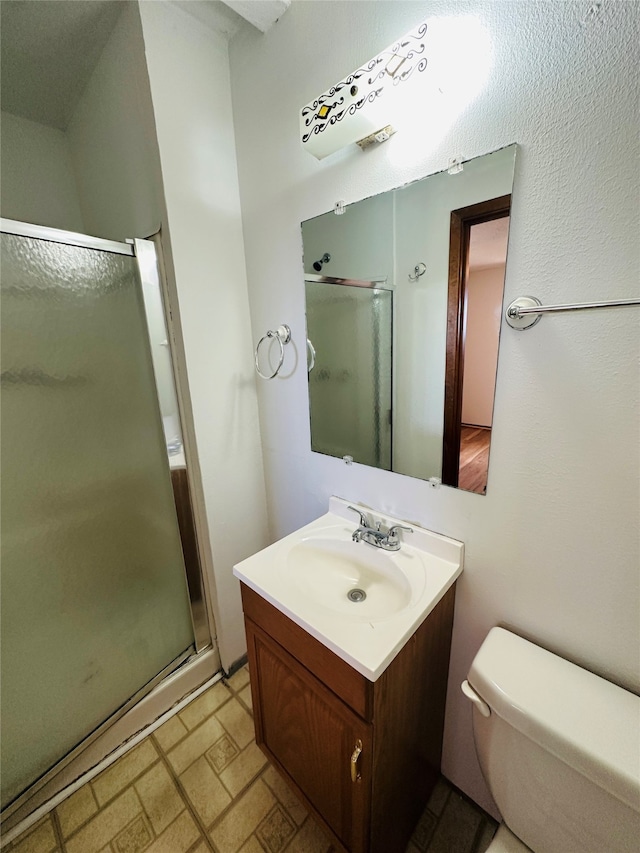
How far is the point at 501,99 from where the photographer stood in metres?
0.68

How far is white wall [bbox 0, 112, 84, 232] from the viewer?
4.81ft

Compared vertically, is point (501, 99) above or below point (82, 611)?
above

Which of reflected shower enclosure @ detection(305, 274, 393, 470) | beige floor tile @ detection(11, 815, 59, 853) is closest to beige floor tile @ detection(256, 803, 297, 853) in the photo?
beige floor tile @ detection(11, 815, 59, 853)

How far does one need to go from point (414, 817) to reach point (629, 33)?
6.22 feet

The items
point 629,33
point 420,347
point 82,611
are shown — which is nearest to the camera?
point 629,33

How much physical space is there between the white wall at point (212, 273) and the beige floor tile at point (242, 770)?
36cm

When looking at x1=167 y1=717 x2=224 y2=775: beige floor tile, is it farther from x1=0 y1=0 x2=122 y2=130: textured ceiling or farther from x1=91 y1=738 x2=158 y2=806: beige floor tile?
x1=0 y1=0 x2=122 y2=130: textured ceiling

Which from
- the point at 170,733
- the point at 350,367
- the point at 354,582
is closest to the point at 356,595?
the point at 354,582

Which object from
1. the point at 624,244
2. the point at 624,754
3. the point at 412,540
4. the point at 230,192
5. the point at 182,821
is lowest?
the point at 182,821

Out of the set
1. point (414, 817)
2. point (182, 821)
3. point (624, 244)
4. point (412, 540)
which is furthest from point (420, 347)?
point (182, 821)

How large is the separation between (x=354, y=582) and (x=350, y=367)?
0.70m

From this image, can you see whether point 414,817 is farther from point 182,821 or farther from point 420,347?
point 420,347

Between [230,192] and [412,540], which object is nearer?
[412,540]

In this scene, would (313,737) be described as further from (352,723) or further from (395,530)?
(395,530)
